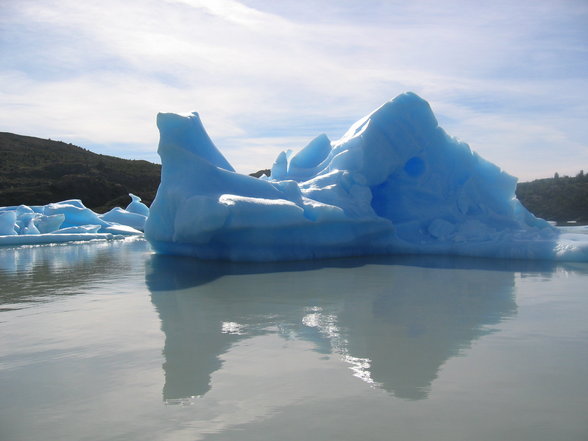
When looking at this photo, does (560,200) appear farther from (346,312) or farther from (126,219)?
(346,312)

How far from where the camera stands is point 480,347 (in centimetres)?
334

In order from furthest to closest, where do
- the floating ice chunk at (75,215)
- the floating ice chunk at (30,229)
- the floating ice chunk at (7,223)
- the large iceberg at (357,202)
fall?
the floating ice chunk at (75,215)
the floating ice chunk at (30,229)
the floating ice chunk at (7,223)
the large iceberg at (357,202)

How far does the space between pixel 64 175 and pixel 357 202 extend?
36.4 m

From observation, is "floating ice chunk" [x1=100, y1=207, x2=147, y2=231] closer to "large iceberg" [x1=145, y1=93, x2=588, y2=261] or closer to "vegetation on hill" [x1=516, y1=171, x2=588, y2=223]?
"large iceberg" [x1=145, y1=93, x2=588, y2=261]

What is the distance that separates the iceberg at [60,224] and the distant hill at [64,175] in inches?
496

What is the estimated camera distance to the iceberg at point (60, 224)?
15.6 metres

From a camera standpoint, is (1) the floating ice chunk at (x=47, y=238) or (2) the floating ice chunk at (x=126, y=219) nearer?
(1) the floating ice chunk at (x=47, y=238)

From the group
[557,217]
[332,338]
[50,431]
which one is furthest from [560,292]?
[557,217]

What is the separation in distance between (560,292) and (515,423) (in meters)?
3.64

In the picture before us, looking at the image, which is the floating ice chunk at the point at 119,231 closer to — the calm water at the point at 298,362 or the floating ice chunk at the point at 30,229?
the floating ice chunk at the point at 30,229

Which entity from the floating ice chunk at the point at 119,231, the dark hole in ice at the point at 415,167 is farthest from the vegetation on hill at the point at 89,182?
the dark hole in ice at the point at 415,167

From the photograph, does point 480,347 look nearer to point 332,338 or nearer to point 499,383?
point 499,383

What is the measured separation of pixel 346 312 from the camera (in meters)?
4.49

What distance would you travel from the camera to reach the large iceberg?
8.27 meters
